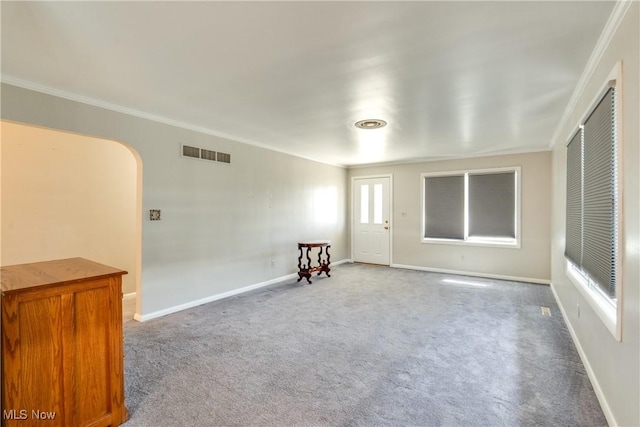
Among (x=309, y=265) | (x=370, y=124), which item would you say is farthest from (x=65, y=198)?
(x=370, y=124)

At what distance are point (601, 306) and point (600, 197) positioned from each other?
29.4 inches

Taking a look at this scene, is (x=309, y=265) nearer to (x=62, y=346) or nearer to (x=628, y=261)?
(x=62, y=346)

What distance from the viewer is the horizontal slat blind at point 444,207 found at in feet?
19.9

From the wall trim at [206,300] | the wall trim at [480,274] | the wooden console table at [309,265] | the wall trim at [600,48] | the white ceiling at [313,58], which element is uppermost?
the white ceiling at [313,58]

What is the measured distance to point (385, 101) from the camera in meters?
3.04

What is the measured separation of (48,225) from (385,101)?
14.1ft

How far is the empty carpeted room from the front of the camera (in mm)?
1683

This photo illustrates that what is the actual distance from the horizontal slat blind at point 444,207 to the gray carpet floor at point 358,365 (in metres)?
2.08

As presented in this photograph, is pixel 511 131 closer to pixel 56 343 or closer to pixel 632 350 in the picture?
pixel 632 350

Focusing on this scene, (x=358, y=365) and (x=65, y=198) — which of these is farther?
(x=65, y=198)

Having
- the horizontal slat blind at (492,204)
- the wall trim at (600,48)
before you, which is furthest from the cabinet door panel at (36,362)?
the horizontal slat blind at (492,204)

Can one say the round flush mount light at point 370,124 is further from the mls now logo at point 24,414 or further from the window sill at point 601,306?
the mls now logo at point 24,414

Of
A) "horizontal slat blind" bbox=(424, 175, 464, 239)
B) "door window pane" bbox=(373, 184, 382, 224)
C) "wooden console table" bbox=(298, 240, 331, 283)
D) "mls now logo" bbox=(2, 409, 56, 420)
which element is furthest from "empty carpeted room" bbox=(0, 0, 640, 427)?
"door window pane" bbox=(373, 184, 382, 224)

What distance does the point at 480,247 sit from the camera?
19.1 feet
